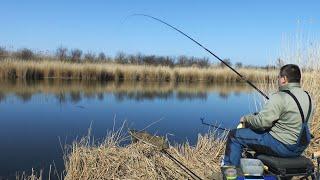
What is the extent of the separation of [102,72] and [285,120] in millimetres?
23085

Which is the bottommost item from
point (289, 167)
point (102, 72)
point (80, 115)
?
point (80, 115)

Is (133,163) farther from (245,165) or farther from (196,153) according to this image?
(245,165)

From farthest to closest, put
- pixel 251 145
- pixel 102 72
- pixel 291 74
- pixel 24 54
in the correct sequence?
pixel 24 54 → pixel 102 72 → pixel 251 145 → pixel 291 74

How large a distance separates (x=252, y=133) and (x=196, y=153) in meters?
2.41

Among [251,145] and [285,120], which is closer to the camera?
[285,120]

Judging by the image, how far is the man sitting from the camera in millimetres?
3914

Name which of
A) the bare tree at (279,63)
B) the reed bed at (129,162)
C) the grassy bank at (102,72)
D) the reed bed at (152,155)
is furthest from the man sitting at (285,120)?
the grassy bank at (102,72)

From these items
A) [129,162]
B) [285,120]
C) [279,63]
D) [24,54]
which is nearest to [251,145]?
[285,120]

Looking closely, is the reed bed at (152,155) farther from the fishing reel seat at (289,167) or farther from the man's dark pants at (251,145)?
the fishing reel seat at (289,167)

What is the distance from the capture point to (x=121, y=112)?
1369 centimetres

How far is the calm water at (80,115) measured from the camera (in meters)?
8.49

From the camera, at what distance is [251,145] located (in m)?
4.27

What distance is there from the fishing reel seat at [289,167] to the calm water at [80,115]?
4369 mm

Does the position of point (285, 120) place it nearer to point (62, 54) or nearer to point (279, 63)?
point (279, 63)
